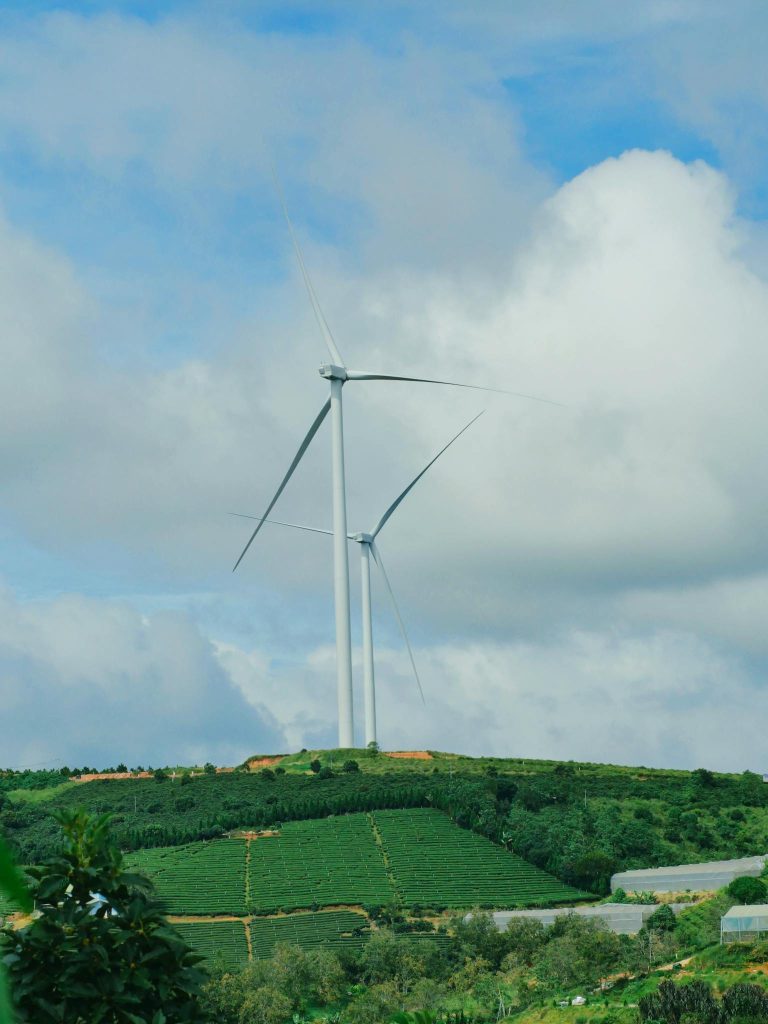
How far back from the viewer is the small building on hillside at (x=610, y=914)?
323 ft

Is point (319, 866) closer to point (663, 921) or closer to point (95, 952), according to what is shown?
point (663, 921)

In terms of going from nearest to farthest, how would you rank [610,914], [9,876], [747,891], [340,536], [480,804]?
[9,876] → [747,891] → [610,914] → [340,536] → [480,804]

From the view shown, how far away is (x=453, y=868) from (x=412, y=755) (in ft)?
140

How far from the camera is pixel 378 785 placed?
144875 mm

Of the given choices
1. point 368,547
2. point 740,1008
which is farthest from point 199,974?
point 368,547

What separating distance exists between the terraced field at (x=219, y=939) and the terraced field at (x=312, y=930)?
3.37ft

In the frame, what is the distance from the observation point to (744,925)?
267ft

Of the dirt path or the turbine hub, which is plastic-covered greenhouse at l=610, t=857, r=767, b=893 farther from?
the turbine hub

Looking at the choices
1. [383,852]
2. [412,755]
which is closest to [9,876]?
[383,852]

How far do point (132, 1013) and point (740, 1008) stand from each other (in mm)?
48933

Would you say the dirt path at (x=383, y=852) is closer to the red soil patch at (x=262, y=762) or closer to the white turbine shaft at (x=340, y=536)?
the white turbine shaft at (x=340, y=536)

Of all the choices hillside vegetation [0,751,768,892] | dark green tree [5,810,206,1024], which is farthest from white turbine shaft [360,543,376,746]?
dark green tree [5,810,206,1024]

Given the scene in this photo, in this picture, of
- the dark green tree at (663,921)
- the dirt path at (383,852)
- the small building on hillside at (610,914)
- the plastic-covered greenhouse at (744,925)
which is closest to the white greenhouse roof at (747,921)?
the plastic-covered greenhouse at (744,925)

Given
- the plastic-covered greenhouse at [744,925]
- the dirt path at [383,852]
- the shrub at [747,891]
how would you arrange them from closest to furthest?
the plastic-covered greenhouse at [744,925] < the shrub at [747,891] < the dirt path at [383,852]
